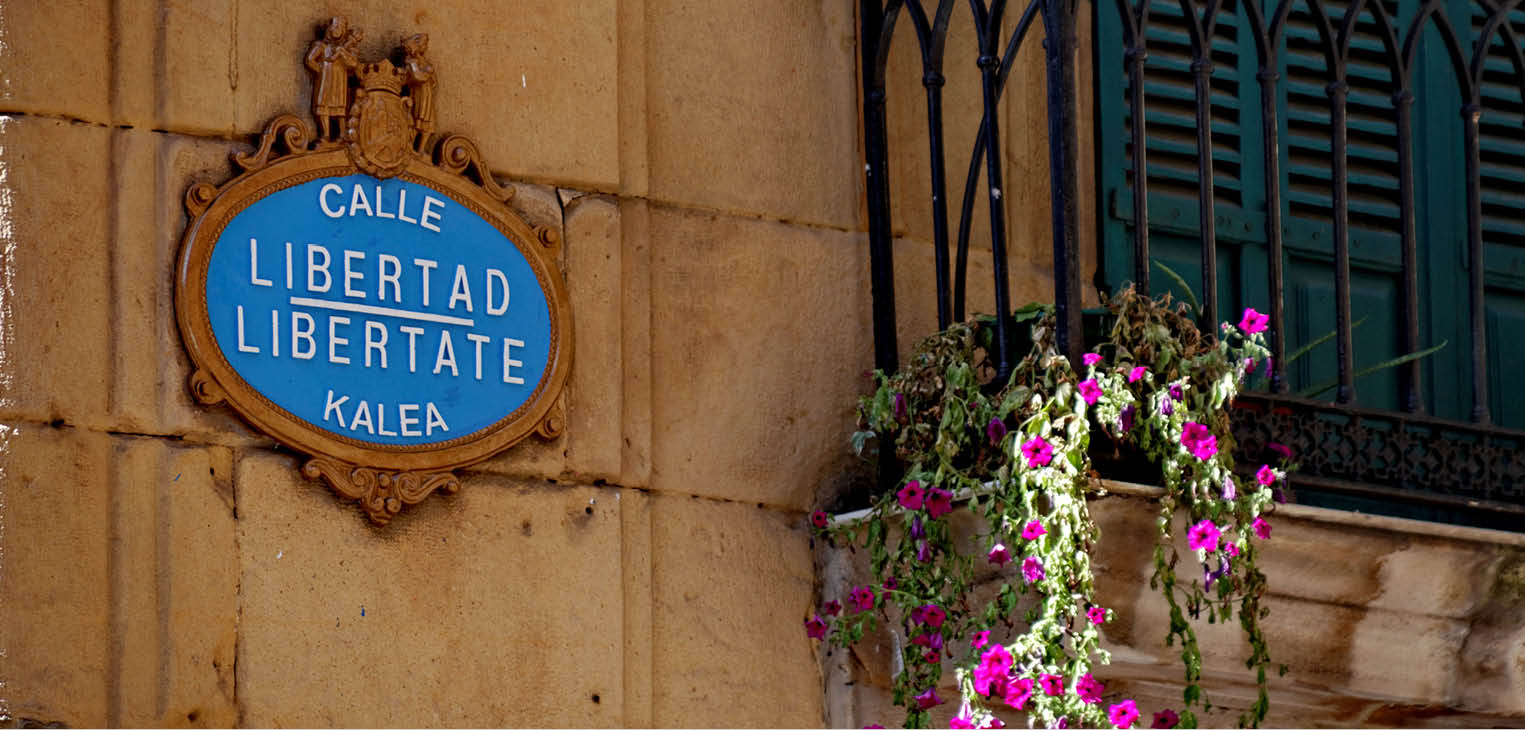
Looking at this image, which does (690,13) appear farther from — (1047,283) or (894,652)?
(894,652)

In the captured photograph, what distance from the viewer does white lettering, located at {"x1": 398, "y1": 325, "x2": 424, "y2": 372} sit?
150 inches

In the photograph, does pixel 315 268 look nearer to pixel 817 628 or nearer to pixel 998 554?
pixel 817 628

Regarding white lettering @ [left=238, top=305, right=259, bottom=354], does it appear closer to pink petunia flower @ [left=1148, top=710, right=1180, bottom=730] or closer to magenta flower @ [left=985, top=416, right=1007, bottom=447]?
magenta flower @ [left=985, top=416, right=1007, bottom=447]

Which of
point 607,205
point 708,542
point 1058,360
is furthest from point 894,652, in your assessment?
point 607,205

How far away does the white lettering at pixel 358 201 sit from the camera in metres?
3.81

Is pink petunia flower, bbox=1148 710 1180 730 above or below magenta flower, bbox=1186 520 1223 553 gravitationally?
below

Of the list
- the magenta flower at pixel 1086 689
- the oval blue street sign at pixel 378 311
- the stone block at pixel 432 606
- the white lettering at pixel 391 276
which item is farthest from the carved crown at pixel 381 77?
the magenta flower at pixel 1086 689

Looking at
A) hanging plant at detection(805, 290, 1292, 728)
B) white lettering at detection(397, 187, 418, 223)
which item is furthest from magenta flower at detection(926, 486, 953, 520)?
white lettering at detection(397, 187, 418, 223)

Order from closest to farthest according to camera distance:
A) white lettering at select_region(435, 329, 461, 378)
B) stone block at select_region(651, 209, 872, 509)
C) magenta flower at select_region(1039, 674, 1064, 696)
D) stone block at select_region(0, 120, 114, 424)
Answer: stone block at select_region(0, 120, 114, 424), magenta flower at select_region(1039, 674, 1064, 696), white lettering at select_region(435, 329, 461, 378), stone block at select_region(651, 209, 872, 509)

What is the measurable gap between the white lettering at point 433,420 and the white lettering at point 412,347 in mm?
68

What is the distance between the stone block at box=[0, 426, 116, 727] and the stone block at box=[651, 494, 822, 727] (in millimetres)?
995

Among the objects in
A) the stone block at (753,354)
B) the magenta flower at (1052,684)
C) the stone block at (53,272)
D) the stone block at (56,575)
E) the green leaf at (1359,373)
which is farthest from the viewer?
the green leaf at (1359,373)

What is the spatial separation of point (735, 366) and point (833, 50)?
0.69m

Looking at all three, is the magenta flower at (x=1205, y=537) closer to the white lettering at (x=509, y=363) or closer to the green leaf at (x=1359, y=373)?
the green leaf at (x=1359, y=373)
